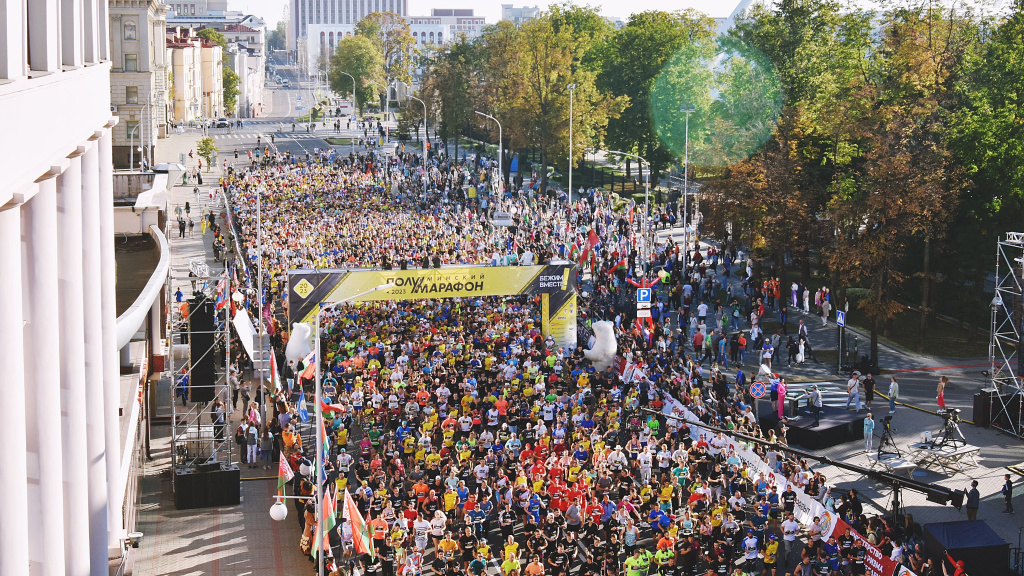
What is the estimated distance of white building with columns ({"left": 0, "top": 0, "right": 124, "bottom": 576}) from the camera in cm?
891

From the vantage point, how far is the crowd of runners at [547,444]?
70.8 ft

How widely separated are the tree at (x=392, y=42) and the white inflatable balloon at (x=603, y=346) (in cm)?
10094

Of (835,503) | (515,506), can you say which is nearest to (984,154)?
(835,503)

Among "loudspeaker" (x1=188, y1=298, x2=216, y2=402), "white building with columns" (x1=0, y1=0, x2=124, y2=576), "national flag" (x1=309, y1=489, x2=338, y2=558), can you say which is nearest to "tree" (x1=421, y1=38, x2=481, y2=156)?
"loudspeaker" (x1=188, y1=298, x2=216, y2=402)

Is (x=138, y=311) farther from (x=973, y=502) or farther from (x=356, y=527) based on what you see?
(x=973, y=502)

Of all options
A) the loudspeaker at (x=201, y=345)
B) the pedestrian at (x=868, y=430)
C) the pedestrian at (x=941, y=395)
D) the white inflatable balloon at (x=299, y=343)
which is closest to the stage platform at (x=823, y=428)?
the pedestrian at (x=868, y=430)

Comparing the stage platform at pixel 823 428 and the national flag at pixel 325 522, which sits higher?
the national flag at pixel 325 522

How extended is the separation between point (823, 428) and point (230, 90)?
439 ft

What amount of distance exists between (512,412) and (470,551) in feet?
24.0

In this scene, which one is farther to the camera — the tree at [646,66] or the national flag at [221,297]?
the tree at [646,66]

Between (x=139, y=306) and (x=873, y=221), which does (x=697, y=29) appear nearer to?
(x=873, y=221)

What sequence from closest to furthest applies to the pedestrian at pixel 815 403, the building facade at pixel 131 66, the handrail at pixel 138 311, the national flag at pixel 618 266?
the handrail at pixel 138 311 → the pedestrian at pixel 815 403 → the national flag at pixel 618 266 → the building facade at pixel 131 66

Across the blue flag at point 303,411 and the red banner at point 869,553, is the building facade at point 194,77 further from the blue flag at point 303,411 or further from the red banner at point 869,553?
the red banner at point 869,553

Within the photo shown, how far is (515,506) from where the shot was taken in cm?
2323
